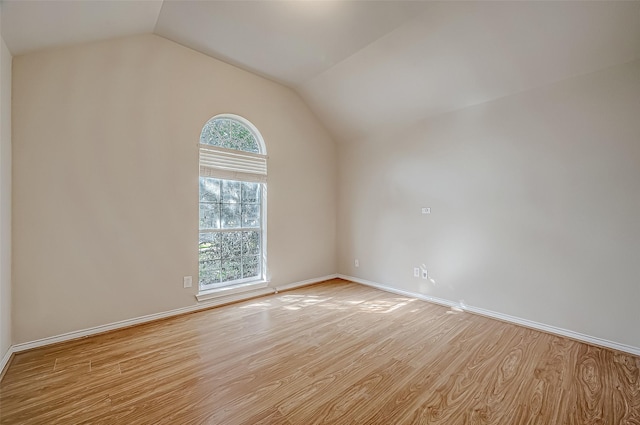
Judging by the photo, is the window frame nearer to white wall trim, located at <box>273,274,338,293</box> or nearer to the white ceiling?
white wall trim, located at <box>273,274,338,293</box>

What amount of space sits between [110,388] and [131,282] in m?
1.15

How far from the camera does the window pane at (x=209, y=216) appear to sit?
3238mm

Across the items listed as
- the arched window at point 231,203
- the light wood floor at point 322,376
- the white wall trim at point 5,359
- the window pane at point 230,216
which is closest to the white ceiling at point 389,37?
the arched window at point 231,203

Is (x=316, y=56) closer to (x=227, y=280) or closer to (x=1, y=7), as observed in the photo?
(x=1, y=7)

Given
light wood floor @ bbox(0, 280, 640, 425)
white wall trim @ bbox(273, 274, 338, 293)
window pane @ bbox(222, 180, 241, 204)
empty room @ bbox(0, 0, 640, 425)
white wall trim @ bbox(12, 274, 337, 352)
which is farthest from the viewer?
white wall trim @ bbox(273, 274, 338, 293)

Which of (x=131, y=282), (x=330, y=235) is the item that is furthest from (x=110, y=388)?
(x=330, y=235)

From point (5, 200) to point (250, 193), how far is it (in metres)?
2.20

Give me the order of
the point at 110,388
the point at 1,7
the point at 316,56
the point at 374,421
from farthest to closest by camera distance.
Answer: the point at 316,56, the point at 110,388, the point at 1,7, the point at 374,421

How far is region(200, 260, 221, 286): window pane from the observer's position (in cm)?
325

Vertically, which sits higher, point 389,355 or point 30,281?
point 30,281

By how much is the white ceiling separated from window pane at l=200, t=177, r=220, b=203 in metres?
1.48

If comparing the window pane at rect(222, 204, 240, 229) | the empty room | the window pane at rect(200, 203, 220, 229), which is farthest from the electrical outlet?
the window pane at rect(222, 204, 240, 229)

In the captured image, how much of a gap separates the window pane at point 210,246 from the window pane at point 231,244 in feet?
0.18

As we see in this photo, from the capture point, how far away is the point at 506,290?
286cm
